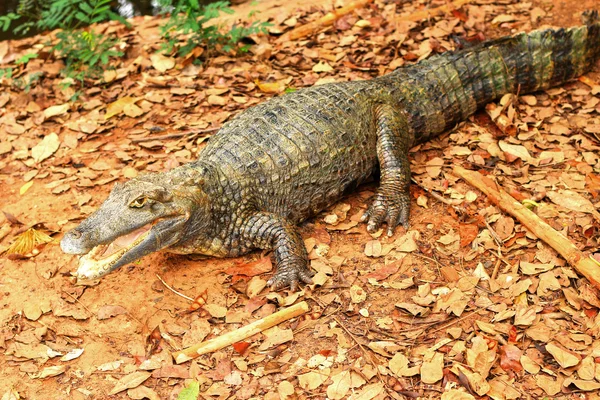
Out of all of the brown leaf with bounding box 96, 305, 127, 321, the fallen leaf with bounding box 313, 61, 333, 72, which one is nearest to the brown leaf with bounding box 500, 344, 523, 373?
the brown leaf with bounding box 96, 305, 127, 321

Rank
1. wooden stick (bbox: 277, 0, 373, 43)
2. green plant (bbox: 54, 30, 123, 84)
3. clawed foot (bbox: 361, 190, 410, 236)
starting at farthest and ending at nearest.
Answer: wooden stick (bbox: 277, 0, 373, 43) < green plant (bbox: 54, 30, 123, 84) < clawed foot (bbox: 361, 190, 410, 236)

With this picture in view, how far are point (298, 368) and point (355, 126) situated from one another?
2109 millimetres

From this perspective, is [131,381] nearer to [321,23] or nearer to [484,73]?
[484,73]

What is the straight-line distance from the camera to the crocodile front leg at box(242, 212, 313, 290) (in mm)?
4336

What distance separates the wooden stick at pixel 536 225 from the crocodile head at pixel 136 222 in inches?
84.9

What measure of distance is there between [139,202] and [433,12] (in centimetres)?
456

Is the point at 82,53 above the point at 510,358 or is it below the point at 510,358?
above

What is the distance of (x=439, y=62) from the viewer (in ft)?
18.7

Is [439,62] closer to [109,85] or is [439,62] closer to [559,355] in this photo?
[559,355]

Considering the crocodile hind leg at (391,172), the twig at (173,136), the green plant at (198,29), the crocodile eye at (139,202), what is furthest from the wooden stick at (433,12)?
the crocodile eye at (139,202)

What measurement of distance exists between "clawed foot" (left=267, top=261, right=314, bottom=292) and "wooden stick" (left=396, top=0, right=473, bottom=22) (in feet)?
12.7

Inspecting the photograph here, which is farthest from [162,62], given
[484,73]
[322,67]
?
[484,73]

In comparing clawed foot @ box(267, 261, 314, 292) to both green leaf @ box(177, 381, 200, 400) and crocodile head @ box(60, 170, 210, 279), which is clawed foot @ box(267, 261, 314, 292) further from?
green leaf @ box(177, 381, 200, 400)

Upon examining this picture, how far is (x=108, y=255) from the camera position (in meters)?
4.00
